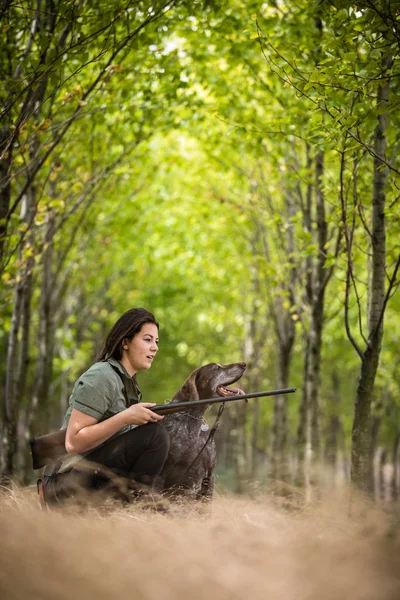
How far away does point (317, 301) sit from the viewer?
897cm

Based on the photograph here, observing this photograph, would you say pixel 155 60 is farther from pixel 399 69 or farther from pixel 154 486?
pixel 154 486

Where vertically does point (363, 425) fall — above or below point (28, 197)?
below

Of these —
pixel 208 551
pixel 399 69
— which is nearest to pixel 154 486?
pixel 208 551

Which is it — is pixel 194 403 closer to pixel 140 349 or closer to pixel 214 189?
pixel 140 349

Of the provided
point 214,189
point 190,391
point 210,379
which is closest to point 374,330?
point 210,379

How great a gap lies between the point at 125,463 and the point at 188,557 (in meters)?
1.25

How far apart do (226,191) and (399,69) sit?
37.9ft

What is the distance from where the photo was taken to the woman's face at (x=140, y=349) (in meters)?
4.64

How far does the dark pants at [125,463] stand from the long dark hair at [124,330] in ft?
2.29

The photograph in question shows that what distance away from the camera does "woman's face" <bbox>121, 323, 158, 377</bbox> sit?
4.64 m

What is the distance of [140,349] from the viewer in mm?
4645

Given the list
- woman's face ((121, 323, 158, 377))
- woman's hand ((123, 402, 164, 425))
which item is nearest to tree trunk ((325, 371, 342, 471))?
woman's face ((121, 323, 158, 377))

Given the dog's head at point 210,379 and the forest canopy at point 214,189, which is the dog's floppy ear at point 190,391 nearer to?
the dog's head at point 210,379

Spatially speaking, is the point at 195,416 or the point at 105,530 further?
the point at 195,416
